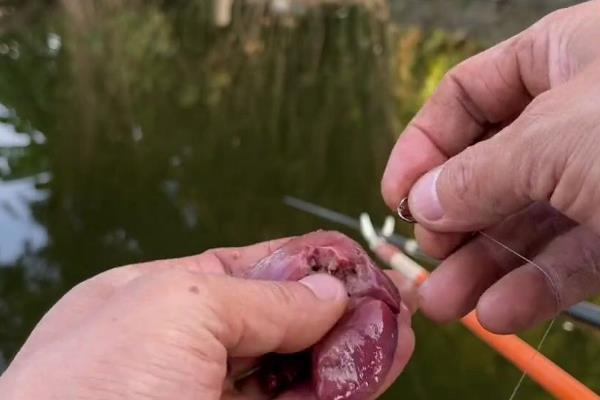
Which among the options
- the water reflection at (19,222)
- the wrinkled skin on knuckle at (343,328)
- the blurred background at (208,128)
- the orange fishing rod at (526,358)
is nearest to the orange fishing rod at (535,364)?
the orange fishing rod at (526,358)

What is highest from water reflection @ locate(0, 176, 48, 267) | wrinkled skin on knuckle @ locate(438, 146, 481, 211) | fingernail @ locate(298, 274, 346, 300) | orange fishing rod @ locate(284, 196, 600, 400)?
wrinkled skin on knuckle @ locate(438, 146, 481, 211)

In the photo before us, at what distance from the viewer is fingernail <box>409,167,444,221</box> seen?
52.3 inches

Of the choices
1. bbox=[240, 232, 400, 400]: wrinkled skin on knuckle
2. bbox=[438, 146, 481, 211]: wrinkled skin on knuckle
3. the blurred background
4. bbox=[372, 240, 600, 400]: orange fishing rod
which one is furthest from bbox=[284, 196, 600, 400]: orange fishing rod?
the blurred background

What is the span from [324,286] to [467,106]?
565 millimetres

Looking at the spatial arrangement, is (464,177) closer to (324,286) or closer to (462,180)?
(462,180)

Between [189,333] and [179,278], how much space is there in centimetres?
9

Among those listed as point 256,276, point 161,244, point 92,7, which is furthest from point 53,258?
point 92,7

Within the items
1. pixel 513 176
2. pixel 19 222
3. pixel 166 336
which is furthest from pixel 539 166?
pixel 19 222

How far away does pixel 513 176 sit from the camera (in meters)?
1.13

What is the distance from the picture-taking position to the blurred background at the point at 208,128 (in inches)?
178

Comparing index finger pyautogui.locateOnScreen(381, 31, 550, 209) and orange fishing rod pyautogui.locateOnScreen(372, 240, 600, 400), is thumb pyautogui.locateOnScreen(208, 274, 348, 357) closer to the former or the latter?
index finger pyautogui.locateOnScreen(381, 31, 550, 209)

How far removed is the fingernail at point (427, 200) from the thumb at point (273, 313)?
19cm

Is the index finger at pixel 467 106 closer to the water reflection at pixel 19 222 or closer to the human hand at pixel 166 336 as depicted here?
the human hand at pixel 166 336

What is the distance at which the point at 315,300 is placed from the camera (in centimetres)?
126
